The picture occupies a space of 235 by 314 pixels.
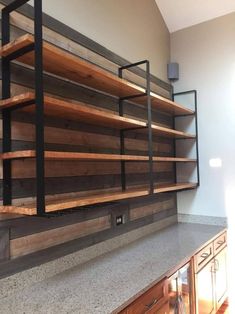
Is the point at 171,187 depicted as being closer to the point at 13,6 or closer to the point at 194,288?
the point at 194,288

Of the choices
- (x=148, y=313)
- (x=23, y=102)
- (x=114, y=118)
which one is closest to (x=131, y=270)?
(x=148, y=313)

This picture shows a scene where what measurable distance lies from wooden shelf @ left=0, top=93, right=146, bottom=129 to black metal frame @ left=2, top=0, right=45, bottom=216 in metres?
0.05

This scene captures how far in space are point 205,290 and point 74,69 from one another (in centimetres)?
209

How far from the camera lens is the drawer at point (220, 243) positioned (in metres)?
2.67

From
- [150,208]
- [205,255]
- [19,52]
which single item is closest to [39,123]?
[19,52]

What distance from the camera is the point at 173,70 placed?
3227mm

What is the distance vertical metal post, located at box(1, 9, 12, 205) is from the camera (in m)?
1.51

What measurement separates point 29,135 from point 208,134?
81.8 inches

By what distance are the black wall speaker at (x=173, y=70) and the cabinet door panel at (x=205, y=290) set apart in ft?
6.53

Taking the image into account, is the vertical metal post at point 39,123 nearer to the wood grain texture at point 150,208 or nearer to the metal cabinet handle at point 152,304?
the metal cabinet handle at point 152,304

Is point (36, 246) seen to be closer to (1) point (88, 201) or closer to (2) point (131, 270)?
(1) point (88, 201)

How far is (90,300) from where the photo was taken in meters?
1.41

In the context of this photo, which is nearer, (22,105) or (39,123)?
(39,123)

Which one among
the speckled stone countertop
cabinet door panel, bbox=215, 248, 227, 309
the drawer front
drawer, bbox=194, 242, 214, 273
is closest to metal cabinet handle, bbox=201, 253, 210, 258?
drawer, bbox=194, 242, 214, 273
